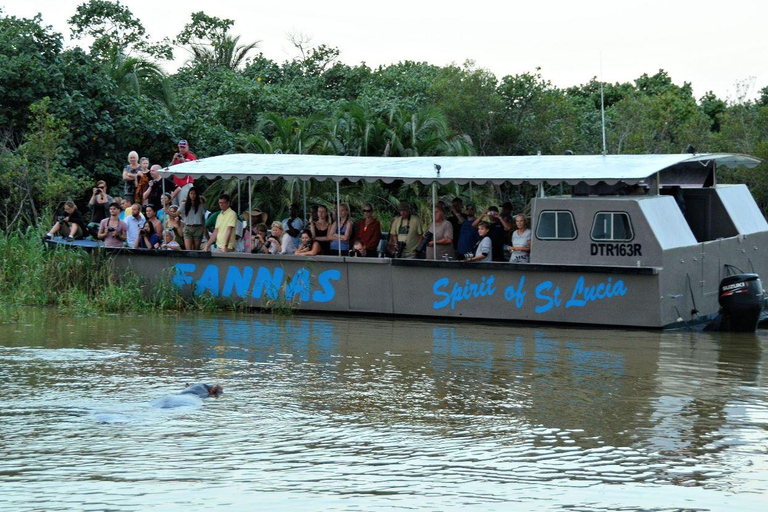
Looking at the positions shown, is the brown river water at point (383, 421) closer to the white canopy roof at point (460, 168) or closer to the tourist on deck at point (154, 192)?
the white canopy roof at point (460, 168)

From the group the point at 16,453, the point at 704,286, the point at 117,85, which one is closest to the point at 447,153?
the point at 117,85

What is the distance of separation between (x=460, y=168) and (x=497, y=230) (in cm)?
107

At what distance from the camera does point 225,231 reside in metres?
18.0

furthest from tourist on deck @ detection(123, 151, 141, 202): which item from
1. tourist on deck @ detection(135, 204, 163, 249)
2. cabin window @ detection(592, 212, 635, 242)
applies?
cabin window @ detection(592, 212, 635, 242)

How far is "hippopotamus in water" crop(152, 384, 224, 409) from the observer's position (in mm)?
10156

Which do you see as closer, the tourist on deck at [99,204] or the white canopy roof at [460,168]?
the white canopy roof at [460,168]

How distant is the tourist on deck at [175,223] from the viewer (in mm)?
18625

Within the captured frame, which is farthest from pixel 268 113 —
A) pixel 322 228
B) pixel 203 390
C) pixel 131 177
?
pixel 203 390

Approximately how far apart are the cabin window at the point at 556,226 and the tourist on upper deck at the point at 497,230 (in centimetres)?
86

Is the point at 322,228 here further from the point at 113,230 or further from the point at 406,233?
the point at 113,230

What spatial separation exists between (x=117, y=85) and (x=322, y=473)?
20.1 m

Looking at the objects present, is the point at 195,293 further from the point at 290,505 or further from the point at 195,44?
the point at 195,44

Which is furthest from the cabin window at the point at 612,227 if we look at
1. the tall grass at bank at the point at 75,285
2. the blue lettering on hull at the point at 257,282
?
the tall grass at bank at the point at 75,285

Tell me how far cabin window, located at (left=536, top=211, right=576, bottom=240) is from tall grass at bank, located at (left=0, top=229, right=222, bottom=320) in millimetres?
5194
